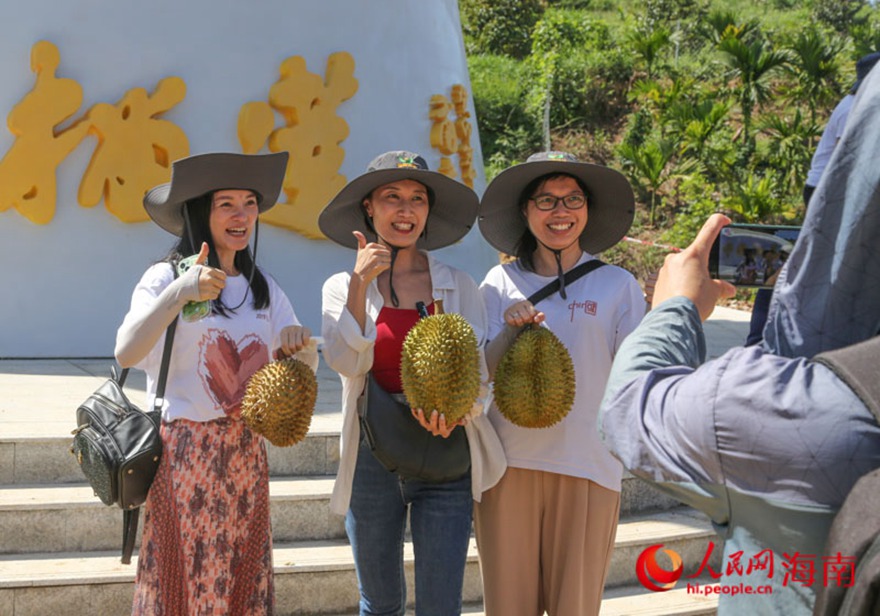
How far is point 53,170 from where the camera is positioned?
7.42m

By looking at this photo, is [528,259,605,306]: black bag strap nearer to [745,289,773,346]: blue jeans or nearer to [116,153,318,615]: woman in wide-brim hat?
[116,153,318,615]: woman in wide-brim hat

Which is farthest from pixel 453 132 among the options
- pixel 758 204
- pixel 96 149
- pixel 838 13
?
pixel 838 13

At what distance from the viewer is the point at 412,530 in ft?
10.9

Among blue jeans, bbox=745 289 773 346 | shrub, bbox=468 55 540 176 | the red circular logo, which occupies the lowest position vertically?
the red circular logo

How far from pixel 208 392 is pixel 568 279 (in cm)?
134

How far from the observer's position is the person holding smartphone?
1299 mm

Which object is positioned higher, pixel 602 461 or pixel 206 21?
pixel 206 21

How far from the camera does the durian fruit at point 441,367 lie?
300 centimetres

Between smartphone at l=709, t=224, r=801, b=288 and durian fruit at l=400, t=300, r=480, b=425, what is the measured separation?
1.31 meters

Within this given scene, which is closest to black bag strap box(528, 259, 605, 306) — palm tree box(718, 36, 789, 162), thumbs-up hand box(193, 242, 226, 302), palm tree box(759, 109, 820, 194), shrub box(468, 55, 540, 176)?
thumbs-up hand box(193, 242, 226, 302)

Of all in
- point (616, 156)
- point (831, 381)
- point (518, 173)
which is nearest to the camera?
point (831, 381)

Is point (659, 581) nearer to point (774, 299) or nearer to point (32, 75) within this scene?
point (774, 299)

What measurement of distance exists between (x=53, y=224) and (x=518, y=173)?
536cm

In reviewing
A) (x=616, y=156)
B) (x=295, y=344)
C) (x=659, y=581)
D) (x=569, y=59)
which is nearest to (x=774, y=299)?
(x=295, y=344)
